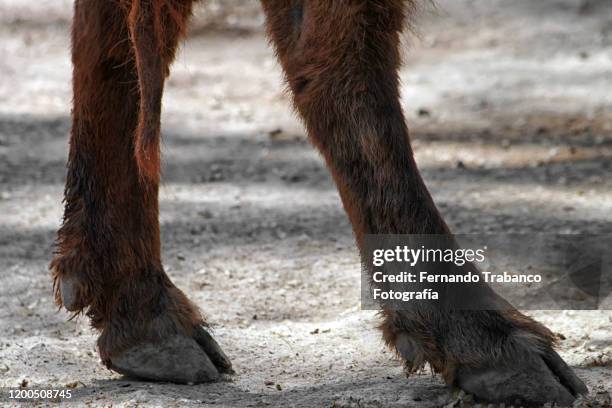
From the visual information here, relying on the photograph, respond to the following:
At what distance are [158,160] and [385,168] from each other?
617mm

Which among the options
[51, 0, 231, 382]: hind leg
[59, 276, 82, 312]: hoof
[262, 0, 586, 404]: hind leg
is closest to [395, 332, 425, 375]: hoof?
[262, 0, 586, 404]: hind leg

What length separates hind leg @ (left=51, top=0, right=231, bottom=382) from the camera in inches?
114

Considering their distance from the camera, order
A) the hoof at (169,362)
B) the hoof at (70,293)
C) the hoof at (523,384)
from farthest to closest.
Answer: the hoof at (70,293) → the hoof at (169,362) → the hoof at (523,384)

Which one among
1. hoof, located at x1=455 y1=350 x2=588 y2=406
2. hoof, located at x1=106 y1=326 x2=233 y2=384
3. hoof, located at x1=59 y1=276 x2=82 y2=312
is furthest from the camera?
hoof, located at x1=59 y1=276 x2=82 y2=312

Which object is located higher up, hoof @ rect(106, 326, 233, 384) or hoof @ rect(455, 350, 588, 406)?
hoof @ rect(455, 350, 588, 406)

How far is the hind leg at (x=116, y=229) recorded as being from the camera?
2.91 metres

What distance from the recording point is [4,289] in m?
3.67

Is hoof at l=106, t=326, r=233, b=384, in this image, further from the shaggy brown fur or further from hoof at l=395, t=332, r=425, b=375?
hoof at l=395, t=332, r=425, b=375

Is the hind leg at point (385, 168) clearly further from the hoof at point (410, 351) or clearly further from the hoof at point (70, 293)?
the hoof at point (70, 293)

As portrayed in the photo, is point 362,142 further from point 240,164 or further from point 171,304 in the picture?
point 240,164

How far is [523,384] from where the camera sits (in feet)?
7.93

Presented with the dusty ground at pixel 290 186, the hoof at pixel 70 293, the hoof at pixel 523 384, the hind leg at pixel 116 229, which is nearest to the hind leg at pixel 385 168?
the hoof at pixel 523 384

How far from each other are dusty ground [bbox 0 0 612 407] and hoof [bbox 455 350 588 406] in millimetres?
102

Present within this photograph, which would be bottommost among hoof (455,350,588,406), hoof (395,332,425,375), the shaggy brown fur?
hoof (455,350,588,406)
